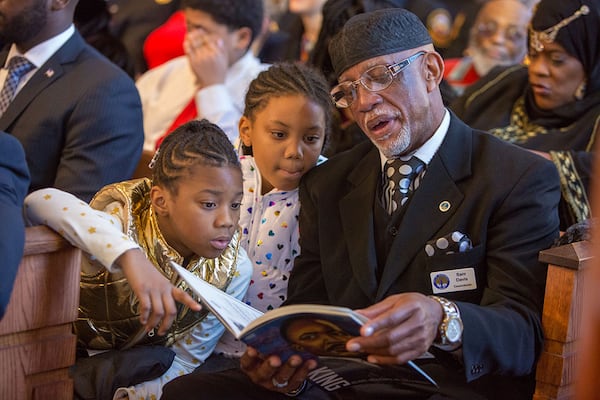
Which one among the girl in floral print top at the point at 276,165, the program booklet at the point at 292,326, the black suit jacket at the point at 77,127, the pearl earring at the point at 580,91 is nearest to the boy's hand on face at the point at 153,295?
the program booklet at the point at 292,326

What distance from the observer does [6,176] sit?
1953 mm

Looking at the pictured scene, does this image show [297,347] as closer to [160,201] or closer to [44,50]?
[160,201]

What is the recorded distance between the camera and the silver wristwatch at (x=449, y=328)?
1.91 metres

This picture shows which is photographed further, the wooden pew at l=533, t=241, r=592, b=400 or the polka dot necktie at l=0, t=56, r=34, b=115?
the polka dot necktie at l=0, t=56, r=34, b=115

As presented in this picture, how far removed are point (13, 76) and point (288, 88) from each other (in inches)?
41.8

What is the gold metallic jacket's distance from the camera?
2.23 meters

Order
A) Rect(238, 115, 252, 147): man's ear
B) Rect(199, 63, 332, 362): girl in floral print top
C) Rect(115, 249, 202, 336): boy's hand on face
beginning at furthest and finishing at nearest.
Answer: Rect(238, 115, 252, 147): man's ear → Rect(199, 63, 332, 362): girl in floral print top → Rect(115, 249, 202, 336): boy's hand on face

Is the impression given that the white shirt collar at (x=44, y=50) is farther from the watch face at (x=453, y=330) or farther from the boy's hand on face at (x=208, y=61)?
the watch face at (x=453, y=330)

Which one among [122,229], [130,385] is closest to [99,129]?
[122,229]

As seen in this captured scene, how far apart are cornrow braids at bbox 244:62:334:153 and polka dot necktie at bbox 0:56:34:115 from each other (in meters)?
0.89

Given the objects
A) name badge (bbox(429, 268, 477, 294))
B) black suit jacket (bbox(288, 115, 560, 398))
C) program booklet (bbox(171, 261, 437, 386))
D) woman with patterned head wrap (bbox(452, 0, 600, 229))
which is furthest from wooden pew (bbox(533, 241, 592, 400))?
woman with patterned head wrap (bbox(452, 0, 600, 229))

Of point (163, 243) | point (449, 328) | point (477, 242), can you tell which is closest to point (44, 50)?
point (163, 243)

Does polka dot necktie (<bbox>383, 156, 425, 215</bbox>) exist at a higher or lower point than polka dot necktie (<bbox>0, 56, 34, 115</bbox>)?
lower

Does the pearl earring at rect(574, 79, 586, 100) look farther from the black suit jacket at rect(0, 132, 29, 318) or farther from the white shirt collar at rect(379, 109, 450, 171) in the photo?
the black suit jacket at rect(0, 132, 29, 318)
